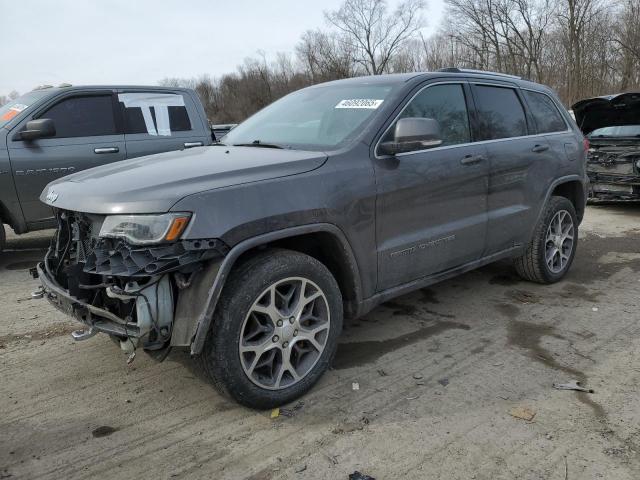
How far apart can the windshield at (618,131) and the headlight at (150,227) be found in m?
8.37

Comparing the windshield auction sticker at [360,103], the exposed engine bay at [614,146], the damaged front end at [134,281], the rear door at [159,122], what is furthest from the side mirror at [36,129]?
the exposed engine bay at [614,146]

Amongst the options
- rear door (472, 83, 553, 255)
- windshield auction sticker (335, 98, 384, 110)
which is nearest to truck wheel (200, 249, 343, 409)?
windshield auction sticker (335, 98, 384, 110)

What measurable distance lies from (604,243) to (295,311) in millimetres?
5295

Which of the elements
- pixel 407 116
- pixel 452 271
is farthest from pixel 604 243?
pixel 407 116

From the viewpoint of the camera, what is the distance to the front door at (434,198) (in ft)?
10.7

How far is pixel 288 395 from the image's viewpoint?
9.48 ft

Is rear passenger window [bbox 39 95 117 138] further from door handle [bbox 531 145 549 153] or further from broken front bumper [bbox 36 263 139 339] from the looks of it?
door handle [bbox 531 145 549 153]

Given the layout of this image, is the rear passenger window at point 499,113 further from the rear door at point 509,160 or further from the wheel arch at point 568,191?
the wheel arch at point 568,191

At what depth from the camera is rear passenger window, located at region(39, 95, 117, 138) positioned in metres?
5.90

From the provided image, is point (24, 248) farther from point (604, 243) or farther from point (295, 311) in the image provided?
point (604, 243)

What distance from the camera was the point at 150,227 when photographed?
2441 mm

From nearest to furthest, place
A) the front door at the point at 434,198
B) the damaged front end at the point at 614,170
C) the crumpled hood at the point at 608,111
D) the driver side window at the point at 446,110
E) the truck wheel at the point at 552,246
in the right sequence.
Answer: the front door at the point at 434,198
the driver side window at the point at 446,110
the truck wheel at the point at 552,246
the damaged front end at the point at 614,170
the crumpled hood at the point at 608,111

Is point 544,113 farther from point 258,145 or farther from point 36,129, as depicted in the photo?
point 36,129

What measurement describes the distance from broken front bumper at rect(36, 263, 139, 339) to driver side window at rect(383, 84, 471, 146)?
7.16ft
